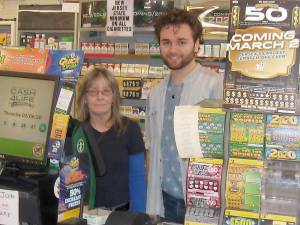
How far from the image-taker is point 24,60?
5.89ft

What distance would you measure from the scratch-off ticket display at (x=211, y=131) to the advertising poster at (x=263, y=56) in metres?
0.05

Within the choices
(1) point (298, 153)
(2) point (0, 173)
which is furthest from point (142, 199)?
(1) point (298, 153)

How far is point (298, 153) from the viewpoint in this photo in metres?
1.38

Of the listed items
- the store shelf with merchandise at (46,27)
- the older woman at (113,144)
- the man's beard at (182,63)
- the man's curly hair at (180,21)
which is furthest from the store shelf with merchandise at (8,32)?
the man's beard at (182,63)

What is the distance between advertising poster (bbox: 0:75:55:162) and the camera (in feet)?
5.43

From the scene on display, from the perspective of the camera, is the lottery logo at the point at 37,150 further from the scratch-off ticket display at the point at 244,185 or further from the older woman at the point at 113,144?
the older woman at the point at 113,144

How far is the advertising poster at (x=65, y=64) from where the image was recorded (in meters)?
1.73

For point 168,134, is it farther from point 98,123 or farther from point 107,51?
point 107,51

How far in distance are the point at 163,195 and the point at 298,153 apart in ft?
3.74

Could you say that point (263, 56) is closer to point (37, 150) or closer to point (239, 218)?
point (239, 218)

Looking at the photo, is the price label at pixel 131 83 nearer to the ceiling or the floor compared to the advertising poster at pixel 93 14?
nearer to the floor

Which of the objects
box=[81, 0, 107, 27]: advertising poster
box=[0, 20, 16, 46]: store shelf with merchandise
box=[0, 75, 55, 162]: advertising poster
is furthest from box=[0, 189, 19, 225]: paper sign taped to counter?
box=[0, 20, 16, 46]: store shelf with merchandise

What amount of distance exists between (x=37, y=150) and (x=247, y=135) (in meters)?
0.75

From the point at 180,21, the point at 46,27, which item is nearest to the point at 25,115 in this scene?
the point at 180,21
